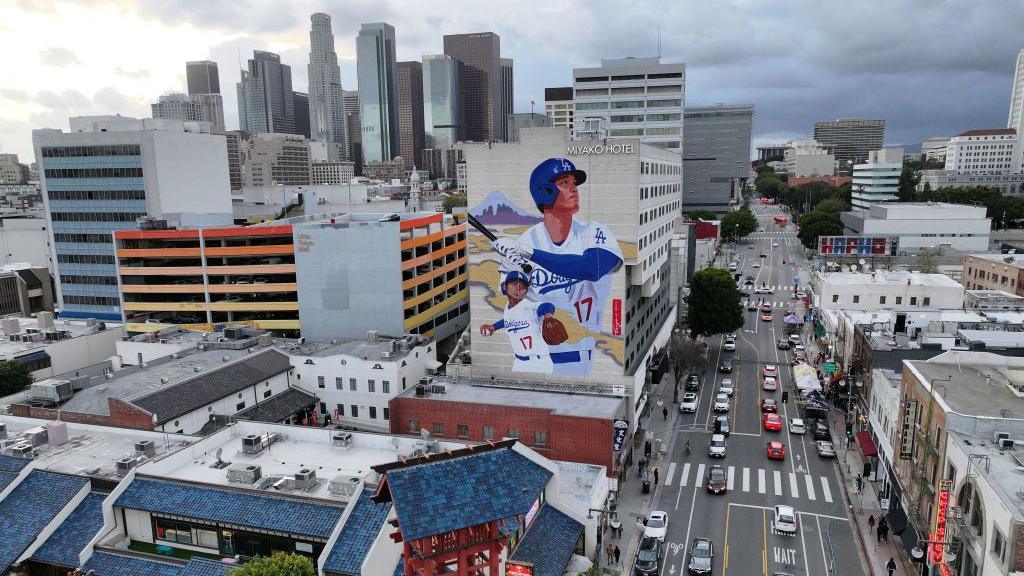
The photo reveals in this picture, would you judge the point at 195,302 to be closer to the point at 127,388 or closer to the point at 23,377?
the point at 23,377

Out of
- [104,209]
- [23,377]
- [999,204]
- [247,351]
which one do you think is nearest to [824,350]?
[247,351]

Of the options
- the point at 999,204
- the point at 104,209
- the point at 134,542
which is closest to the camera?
the point at 134,542

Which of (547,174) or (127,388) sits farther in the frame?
(547,174)

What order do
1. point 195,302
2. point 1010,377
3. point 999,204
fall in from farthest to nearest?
point 999,204 → point 195,302 → point 1010,377

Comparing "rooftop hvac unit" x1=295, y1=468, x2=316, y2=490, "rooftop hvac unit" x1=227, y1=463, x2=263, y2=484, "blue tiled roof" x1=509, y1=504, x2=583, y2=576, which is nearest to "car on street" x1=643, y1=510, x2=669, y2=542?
"blue tiled roof" x1=509, y1=504, x2=583, y2=576

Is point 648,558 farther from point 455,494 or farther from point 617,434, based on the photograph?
point 455,494

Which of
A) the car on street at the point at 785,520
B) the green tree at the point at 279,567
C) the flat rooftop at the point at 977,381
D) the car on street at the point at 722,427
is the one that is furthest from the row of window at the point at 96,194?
the flat rooftop at the point at 977,381
